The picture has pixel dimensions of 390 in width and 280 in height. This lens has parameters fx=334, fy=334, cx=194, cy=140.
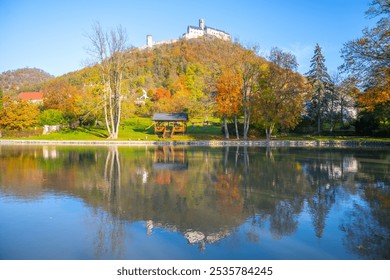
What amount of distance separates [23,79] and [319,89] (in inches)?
4147

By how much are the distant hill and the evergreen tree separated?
82603 millimetres

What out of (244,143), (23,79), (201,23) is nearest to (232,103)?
(244,143)

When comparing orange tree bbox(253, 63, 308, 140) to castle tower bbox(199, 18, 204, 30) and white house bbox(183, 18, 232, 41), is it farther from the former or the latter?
castle tower bbox(199, 18, 204, 30)

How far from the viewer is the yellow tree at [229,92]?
1455 inches

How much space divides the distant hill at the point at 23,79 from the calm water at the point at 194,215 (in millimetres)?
98885

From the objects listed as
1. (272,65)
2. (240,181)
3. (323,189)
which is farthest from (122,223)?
(272,65)

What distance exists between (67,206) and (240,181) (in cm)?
→ 595

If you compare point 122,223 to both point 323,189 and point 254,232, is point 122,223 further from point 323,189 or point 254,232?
point 323,189

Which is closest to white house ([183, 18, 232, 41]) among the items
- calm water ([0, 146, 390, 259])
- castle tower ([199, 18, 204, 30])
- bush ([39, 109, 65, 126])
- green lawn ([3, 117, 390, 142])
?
castle tower ([199, 18, 204, 30])

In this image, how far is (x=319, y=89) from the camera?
141 ft

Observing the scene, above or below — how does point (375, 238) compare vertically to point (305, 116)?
below

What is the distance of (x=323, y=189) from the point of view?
422 inches

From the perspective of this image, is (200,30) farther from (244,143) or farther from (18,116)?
(244,143)

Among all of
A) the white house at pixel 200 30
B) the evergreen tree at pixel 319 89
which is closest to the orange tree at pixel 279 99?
the evergreen tree at pixel 319 89
